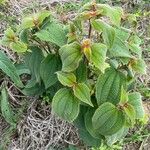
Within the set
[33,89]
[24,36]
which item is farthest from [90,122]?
[24,36]

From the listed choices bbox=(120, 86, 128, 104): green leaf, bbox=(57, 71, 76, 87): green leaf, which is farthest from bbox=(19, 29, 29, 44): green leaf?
bbox=(120, 86, 128, 104): green leaf

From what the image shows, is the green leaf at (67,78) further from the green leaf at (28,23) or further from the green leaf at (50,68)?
the green leaf at (28,23)

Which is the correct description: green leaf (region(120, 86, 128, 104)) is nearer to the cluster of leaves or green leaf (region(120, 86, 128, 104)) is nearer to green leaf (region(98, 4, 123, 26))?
the cluster of leaves

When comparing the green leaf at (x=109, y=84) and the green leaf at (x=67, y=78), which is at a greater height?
the green leaf at (x=67, y=78)

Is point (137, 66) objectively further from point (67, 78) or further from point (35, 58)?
point (35, 58)

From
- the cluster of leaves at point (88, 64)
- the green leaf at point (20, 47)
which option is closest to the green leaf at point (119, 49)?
the cluster of leaves at point (88, 64)

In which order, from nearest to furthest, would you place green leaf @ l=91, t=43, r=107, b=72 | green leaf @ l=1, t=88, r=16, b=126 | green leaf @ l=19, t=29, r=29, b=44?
green leaf @ l=91, t=43, r=107, b=72, green leaf @ l=19, t=29, r=29, b=44, green leaf @ l=1, t=88, r=16, b=126

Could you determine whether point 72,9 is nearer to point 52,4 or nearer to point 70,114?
point 52,4
